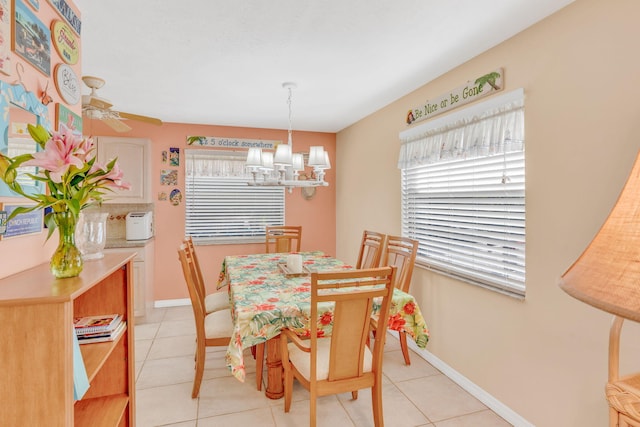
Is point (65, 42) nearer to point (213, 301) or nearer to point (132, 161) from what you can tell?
point (213, 301)

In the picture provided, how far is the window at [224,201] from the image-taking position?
4.43 m

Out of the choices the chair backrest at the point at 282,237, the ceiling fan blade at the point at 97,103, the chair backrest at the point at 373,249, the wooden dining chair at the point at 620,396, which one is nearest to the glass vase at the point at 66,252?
the ceiling fan blade at the point at 97,103

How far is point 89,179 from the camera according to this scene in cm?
119

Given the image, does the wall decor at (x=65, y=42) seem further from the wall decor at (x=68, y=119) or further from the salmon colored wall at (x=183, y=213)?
the salmon colored wall at (x=183, y=213)

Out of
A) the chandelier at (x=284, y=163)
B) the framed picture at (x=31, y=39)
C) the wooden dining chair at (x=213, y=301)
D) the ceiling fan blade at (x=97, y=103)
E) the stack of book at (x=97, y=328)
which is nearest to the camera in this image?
the framed picture at (x=31, y=39)

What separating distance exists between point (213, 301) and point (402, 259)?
1.74 meters

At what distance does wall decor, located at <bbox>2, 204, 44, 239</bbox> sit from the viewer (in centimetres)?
114

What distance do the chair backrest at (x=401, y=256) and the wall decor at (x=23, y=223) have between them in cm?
239

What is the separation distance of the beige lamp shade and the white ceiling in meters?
1.68

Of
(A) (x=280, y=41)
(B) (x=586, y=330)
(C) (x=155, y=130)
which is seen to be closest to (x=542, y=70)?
(B) (x=586, y=330)

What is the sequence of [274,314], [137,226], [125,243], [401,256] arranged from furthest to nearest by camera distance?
[137,226], [125,243], [401,256], [274,314]

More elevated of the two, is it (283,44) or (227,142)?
(283,44)

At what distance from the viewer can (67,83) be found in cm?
157

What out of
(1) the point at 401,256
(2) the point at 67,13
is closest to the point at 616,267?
(2) the point at 67,13
